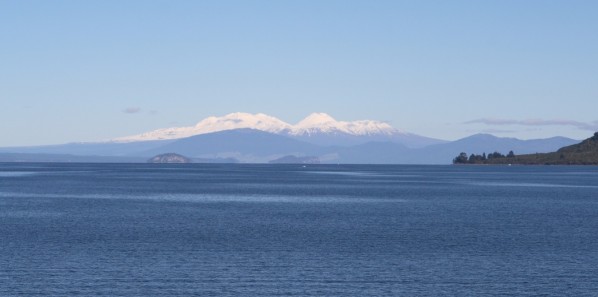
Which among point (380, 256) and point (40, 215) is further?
point (40, 215)

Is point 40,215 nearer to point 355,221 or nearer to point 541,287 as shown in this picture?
point 355,221

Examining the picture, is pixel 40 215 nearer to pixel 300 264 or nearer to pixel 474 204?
pixel 300 264

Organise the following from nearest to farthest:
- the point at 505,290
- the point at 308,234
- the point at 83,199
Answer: the point at 505,290 < the point at 308,234 < the point at 83,199

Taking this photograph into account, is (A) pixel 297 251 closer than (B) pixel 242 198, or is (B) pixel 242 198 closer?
(A) pixel 297 251

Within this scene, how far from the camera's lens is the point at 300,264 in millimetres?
52812

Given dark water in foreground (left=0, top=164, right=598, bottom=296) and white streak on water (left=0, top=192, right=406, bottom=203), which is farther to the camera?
white streak on water (left=0, top=192, right=406, bottom=203)

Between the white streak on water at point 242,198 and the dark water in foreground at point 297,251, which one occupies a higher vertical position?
the white streak on water at point 242,198

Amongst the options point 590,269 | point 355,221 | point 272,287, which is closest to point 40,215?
point 355,221

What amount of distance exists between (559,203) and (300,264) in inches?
2808

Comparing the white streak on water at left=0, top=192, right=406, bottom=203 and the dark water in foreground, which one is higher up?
the white streak on water at left=0, top=192, right=406, bottom=203

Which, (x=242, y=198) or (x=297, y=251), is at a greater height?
(x=242, y=198)

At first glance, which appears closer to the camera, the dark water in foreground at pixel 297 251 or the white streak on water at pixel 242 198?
the dark water in foreground at pixel 297 251

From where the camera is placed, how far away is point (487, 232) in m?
72.8

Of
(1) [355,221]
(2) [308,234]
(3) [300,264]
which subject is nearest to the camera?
(3) [300,264]
